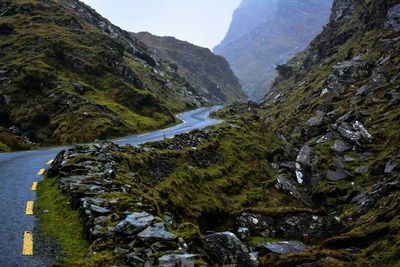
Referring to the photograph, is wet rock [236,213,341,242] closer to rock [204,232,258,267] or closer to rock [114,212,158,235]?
rock [204,232,258,267]

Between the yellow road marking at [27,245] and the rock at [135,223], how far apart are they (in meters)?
2.62

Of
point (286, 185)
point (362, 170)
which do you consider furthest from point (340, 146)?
point (286, 185)

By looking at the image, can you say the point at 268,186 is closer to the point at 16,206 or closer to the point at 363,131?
the point at 363,131

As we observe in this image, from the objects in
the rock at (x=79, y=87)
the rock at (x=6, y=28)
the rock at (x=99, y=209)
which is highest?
the rock at (x=6, y=28)

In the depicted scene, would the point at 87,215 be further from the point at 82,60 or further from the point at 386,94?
the point at 82,60

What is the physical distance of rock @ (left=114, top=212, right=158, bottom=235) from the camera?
44.3 ft

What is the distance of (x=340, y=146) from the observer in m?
43.8

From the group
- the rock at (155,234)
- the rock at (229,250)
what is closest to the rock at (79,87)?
the rock at (229,250)

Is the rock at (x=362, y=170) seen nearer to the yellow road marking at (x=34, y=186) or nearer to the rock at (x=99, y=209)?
the yellow road marking at (x=34, y=186)

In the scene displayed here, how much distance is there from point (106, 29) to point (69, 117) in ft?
374

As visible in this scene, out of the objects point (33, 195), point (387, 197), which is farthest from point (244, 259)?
point (387, 197)

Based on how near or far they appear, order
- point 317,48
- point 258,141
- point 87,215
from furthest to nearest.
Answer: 1. point 317,48
2. point 258,141
3. point 87,215

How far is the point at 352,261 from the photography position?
17766 mm

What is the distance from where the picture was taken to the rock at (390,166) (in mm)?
33344
